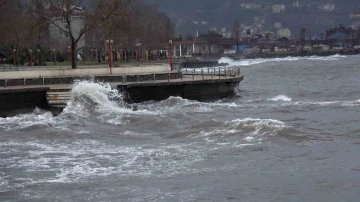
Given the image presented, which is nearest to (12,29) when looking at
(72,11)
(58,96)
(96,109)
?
(72,11)

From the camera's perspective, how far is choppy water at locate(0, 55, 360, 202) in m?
17.6

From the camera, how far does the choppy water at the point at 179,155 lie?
57.8 feet

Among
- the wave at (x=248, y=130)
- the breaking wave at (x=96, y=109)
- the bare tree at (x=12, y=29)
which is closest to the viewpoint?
the wave at (x=248, y=130)

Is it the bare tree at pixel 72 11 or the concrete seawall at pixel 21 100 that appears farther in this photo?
the bare tree at pixel 72 11

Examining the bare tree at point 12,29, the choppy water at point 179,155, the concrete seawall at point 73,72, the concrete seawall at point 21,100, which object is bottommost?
the choppy water at point 179,155

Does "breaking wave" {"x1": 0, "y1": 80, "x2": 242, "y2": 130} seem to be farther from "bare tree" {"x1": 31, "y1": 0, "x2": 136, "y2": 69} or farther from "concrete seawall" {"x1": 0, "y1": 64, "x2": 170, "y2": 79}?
"bare tree" {"x1": 31, "y1": 0, "x2": 136, "y2": 69}

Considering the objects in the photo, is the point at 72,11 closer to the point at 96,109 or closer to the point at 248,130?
the point at 96,109

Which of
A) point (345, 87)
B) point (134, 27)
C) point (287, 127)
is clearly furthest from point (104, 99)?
point (134, 27)

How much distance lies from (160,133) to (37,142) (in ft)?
16.5

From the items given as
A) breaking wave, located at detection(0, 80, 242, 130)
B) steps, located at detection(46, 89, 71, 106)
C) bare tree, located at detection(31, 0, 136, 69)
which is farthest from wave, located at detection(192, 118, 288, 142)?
bare tree, located at detection(31, 0, 136, 69)

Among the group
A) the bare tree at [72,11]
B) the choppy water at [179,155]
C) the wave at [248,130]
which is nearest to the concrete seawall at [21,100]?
the choppy water at [179,155]

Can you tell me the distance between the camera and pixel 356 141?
2488 cm

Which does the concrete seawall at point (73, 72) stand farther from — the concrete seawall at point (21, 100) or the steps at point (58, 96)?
the concrete seawall at point (21, 100)

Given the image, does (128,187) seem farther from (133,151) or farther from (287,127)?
(287,127)
